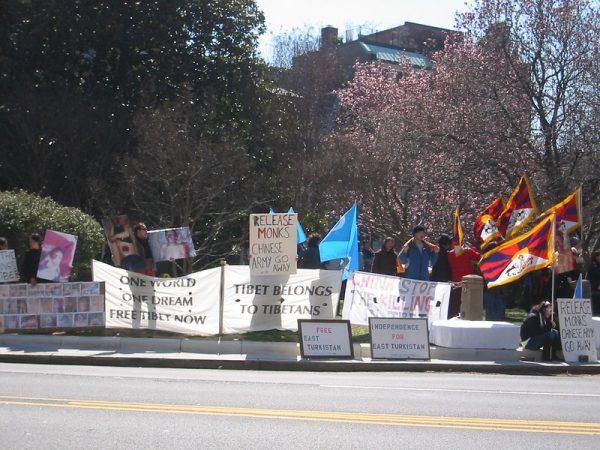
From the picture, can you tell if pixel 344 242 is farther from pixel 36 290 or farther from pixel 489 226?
pixel 36 290

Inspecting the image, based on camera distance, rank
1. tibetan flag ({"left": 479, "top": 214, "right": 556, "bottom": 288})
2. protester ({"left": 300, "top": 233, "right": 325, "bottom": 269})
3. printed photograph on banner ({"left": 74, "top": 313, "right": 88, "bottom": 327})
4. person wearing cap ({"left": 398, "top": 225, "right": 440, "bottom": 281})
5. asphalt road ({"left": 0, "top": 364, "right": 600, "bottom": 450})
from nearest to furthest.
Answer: asphalt road ({"left": 0, "top": 364, "right": 600, "bottom": 450})
tibetan flag ({"left": 479, "top": 214, "right": 556, "bottom": 288})
printed photograph on banner ({"left": 74, "top": 313, "right": 88, "bottom": 327})
person wearing cap ({"left": 398, "top": 225, "right": 440, "bottom": 281})
protester ({"left": 300, "top": 233, "right": 325, "bottom": 269})

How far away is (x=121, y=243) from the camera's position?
1689 cm

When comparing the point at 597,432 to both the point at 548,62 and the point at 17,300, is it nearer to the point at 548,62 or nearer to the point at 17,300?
the point at 17,300

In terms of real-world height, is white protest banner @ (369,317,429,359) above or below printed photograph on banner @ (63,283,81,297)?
below

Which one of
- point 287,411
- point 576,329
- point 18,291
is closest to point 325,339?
point 576,329

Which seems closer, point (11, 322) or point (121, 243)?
point (11, 322)

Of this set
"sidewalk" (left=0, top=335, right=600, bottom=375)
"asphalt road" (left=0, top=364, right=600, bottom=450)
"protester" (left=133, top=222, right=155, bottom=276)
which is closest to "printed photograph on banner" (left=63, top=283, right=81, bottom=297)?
"sidewalk" (left=0, top=335, right=600, bottom=375)

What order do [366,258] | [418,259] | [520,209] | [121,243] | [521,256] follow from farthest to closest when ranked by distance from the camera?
1. [366,258]
2. [520,209]
3. [418,259]
4. [121,243]
5. [521,256]

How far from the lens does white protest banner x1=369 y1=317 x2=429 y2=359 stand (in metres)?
14.6

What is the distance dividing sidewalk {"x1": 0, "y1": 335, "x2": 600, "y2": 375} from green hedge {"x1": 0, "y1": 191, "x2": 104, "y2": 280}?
8.90 feet

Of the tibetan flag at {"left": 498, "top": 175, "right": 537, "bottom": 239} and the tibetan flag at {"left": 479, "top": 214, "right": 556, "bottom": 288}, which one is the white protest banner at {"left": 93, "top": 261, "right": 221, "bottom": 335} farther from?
the tibetan flag at {"left": 498, "top": 175, "right": 537, "bottom": 239}

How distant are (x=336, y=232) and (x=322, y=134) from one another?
75.1 feet

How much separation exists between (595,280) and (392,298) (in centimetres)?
442

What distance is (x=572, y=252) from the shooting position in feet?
55.0
